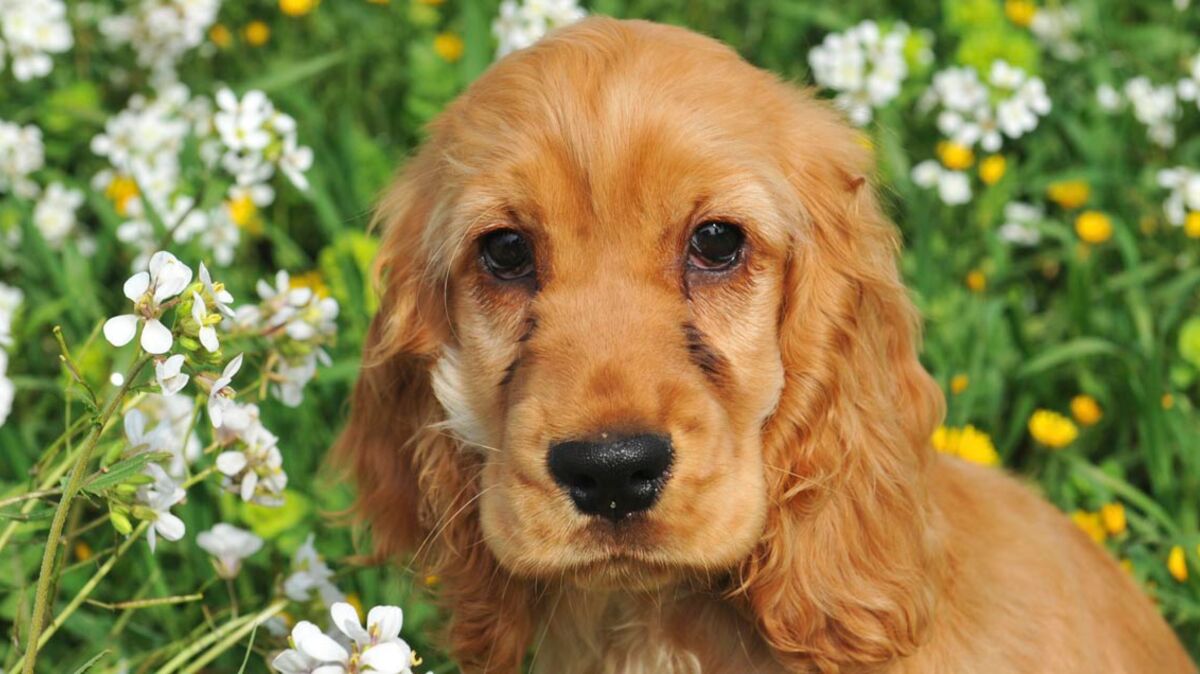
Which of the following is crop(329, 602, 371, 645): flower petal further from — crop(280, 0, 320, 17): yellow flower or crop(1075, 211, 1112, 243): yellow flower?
crop(280, 0, 320, 17): yellow flower

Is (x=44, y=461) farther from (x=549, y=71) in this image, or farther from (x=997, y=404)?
(x=997, y=404)

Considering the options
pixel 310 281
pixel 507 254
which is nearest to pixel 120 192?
pixel 310 281

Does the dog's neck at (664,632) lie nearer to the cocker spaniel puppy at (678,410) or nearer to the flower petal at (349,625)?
the cocker spaniel puppy at (678,410)

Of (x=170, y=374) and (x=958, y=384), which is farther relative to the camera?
(x=958, y=384)

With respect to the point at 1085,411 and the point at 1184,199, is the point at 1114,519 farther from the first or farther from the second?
the point at 1184,199

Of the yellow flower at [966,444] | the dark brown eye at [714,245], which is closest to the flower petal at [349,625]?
the dark brown eye at [714,245]

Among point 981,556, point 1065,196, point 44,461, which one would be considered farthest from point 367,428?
point 1065,196
